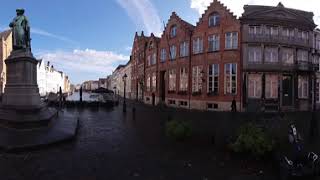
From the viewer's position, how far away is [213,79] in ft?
101

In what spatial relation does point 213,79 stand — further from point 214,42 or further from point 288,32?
point 288,32

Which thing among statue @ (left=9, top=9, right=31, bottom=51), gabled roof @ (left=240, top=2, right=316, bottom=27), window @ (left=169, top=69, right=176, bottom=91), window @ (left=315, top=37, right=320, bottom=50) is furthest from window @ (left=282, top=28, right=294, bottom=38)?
statue @ (left=9, top=9, right=31, bottom=51)

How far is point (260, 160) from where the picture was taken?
847 centimetres

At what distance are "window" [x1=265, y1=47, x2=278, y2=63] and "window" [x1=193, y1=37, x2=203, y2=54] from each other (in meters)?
7.52

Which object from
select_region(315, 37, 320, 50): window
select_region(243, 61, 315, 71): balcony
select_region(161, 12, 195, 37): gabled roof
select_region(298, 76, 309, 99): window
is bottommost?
select_region(298, 76, 309, 99): window

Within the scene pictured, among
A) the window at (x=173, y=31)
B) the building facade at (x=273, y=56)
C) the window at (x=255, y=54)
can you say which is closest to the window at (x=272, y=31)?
the building facade at (x=273, y=56)

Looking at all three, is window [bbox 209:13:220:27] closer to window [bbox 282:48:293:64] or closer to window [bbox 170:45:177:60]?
window [bbox 170:45:177:60]

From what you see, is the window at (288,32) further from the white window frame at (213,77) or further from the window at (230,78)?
the white window frame at (213,77)

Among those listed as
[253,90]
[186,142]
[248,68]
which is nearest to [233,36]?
[248,68]

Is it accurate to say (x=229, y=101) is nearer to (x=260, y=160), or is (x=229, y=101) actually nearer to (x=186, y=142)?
(x=186, y=142)

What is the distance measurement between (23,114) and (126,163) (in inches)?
247

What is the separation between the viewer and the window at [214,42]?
30581 mm

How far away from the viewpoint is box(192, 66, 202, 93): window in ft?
106

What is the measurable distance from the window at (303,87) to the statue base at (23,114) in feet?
91.4
